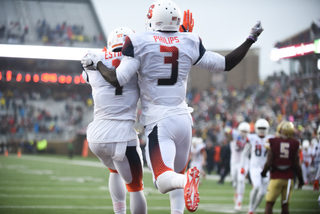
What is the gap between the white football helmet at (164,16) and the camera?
382 cm

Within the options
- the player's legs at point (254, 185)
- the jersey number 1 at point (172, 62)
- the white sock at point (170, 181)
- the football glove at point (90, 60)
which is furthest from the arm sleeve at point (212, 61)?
the player's legs at point (254, 185)

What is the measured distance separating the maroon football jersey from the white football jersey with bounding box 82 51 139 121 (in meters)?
2.69

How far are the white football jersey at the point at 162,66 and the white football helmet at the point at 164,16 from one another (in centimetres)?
7

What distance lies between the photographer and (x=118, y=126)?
4.31 metres

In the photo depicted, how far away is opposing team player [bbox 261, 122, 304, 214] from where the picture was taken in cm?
625

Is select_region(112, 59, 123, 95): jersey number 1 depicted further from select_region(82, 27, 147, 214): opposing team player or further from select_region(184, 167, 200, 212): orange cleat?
select_region(184, 167, 200, 212): orange cleat

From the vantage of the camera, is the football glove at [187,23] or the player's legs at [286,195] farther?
the player's legs at [286,195]

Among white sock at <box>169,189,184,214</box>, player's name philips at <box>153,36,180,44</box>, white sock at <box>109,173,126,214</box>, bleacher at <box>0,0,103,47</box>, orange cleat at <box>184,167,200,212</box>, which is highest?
bleacher at <box>0,0,103,47</box>

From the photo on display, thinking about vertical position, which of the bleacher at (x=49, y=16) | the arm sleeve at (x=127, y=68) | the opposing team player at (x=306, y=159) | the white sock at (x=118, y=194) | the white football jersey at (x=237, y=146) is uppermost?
the bleacher at (x=49, y=16)

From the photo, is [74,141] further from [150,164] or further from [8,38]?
[150,164]

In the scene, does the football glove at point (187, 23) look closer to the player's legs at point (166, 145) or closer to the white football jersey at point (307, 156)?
the player's legs at point (166, 145)

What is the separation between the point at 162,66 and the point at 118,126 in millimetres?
867

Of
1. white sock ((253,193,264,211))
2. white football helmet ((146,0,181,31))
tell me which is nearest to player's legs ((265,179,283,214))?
white sock ((253,193,264,211))

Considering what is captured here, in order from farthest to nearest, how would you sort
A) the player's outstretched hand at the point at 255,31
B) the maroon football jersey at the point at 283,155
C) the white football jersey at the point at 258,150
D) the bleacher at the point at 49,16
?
the bleacher at the point at 49,16 < the white football jersey at the point at 258,150 < the maroon football jersey at the point at 283,155 < the player's outstretched hand at the point at 255,31
